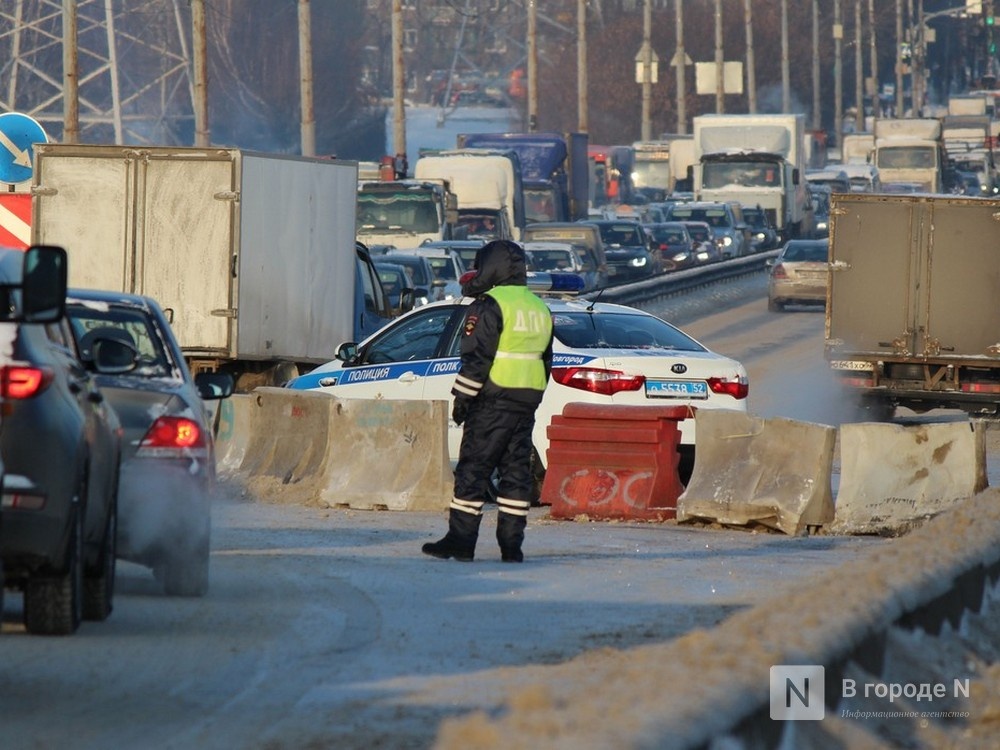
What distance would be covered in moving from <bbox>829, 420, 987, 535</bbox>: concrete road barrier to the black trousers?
327 cm

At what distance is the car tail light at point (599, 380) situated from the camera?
15547mm

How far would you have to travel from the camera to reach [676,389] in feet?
51.4

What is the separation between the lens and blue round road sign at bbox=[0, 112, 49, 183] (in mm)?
20500

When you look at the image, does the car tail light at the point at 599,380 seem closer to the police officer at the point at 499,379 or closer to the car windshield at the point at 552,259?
the police officer at the point at 499,379

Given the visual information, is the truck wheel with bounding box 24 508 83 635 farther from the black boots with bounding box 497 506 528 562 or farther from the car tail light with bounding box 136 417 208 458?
the black boots with bounding box 497 506 528 562

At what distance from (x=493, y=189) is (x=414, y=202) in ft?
25.1

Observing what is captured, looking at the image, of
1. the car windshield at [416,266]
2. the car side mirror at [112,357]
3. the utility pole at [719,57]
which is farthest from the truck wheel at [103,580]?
the utility pole at [719,57]

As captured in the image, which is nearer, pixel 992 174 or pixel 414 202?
pixel 414 202

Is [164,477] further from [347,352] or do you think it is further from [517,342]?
[347,352]

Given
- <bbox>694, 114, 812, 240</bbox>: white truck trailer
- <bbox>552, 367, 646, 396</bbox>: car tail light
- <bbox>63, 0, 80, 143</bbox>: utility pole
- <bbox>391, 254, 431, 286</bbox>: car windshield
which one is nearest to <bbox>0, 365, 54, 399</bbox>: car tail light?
<bbox>552, 367, 646, 396</bbox>: car tail light

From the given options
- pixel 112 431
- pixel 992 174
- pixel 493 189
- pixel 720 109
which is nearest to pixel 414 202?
pixel 493 189

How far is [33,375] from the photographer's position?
297 inches

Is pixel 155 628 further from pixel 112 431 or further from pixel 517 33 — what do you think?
pixel 517 33

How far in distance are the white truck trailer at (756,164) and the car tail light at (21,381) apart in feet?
189
